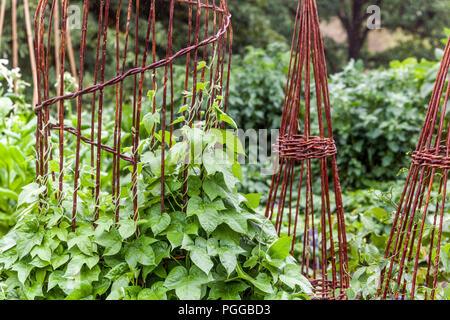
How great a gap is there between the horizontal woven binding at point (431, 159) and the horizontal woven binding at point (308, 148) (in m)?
0.32

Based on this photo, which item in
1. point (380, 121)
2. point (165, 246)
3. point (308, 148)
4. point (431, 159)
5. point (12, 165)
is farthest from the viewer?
point (380, 121)

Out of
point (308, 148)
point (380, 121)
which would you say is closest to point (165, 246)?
point (308, 148)

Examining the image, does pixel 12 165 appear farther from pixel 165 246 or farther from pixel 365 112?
pixel 365 112

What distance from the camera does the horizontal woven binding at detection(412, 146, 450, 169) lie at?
132 centimetres

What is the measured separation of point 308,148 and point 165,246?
68cm

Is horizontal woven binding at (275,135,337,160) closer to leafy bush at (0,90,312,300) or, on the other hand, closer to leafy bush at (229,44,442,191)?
leafy bush at (0,90,312,300)

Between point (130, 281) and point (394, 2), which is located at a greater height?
point (394, 2)

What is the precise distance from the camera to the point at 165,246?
47.7 inches

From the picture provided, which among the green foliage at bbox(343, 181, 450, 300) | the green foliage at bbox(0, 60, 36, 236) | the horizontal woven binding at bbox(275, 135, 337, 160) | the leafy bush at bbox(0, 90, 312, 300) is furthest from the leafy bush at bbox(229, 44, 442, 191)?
the leafy bush at bbox(0, 90, 312, 300)

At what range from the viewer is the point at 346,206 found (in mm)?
3512

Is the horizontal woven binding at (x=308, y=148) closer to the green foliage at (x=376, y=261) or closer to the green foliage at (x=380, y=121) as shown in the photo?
the green foliage at (x=376, y=261)
